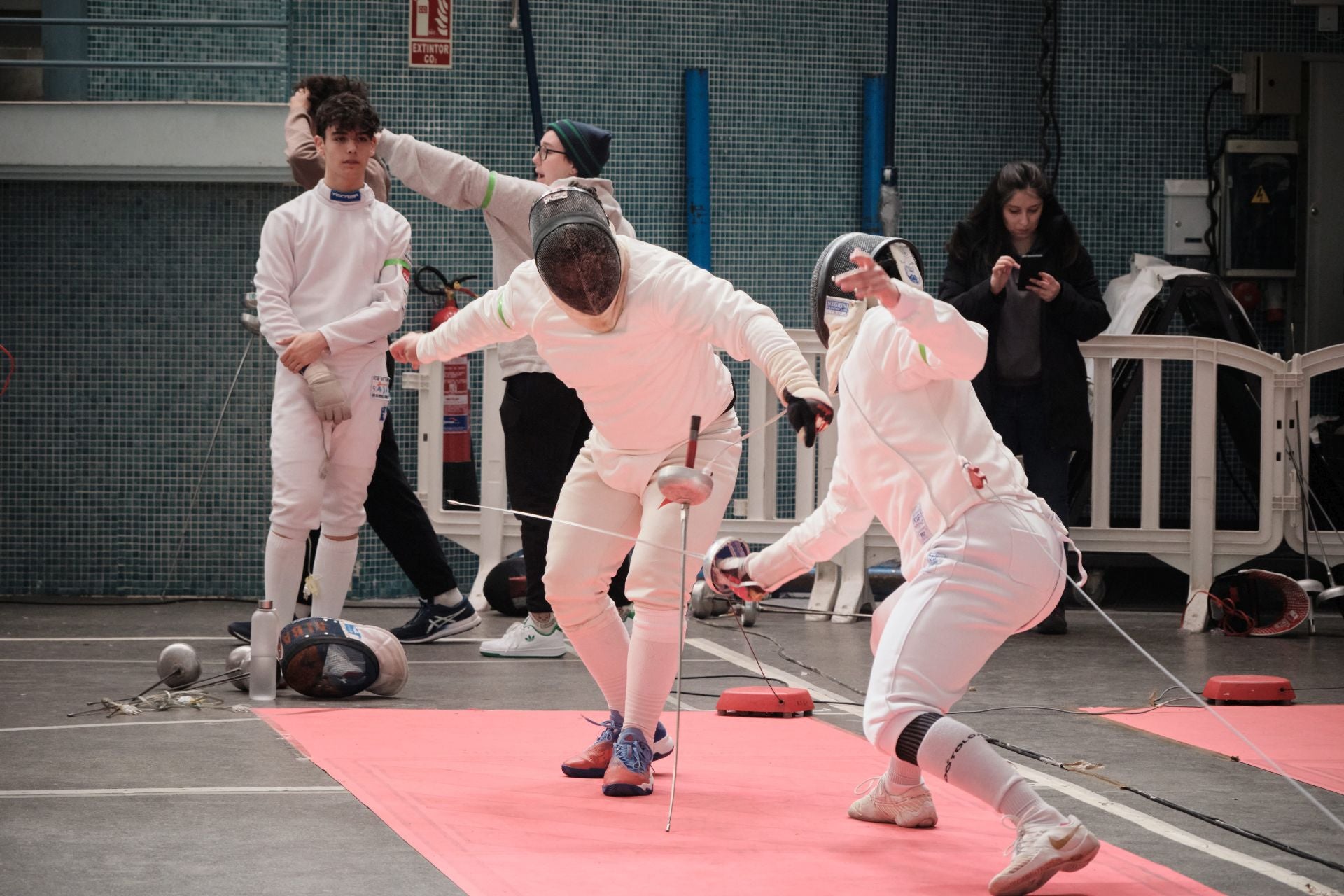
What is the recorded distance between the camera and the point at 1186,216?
8148 mm

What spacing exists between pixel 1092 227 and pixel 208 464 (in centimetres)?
444

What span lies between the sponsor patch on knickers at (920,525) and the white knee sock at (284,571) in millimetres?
2503

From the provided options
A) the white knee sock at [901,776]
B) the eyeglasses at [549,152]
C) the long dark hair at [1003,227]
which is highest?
the eyeglasses at [549,152]

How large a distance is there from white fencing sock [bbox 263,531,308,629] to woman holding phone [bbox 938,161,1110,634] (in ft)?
8.26

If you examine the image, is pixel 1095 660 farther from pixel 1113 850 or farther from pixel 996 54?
pixel 996 54

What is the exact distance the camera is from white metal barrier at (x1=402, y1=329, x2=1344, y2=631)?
6320 mm

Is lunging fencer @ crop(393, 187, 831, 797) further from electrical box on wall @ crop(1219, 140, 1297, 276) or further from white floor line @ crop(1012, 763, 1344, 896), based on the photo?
electrical box on wall @ crop(1219, 140, 1297, 276)

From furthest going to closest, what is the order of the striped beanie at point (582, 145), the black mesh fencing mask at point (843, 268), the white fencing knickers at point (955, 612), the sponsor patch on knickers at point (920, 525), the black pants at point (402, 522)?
the black pants at point (402, 522), the striped beanie at point (582, 145), the black mesh fencing mask at point (843, 268), the sponsor patch on knickers at point (920, 525), the white fencing knickers at point (955, 612)

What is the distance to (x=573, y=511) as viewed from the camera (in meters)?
3.50

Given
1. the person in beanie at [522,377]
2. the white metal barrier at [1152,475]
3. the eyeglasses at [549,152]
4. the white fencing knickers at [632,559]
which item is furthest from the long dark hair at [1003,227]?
the white fencing knickers at [632,559]

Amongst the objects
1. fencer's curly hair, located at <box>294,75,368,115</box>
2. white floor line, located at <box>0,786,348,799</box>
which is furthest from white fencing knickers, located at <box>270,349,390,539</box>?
white floor line, located at <box>0,786,348,799</box>

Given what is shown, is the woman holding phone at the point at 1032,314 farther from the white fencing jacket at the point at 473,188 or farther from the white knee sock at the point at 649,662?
the white knee sock at the point at 649,662

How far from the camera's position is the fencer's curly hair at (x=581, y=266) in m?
3.26

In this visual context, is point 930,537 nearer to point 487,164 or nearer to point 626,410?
point 626,410
